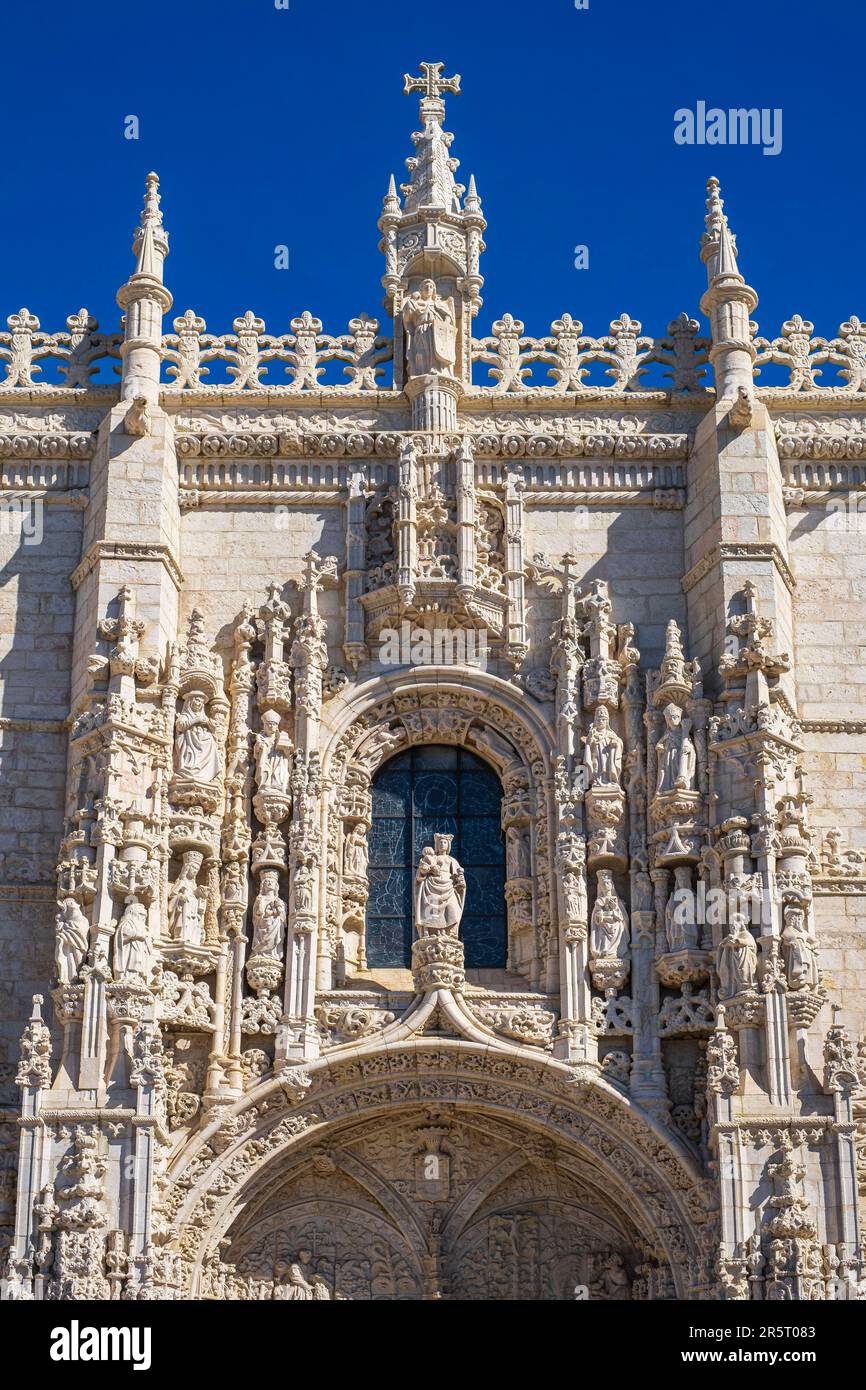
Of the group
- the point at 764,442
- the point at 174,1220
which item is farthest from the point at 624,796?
the point at 174,1220

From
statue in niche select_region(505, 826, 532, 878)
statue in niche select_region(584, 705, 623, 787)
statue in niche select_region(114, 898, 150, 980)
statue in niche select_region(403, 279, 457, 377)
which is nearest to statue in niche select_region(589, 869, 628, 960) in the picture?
statue in niche select_region(505, 826, 532, 878)

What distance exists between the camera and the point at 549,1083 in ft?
68.7

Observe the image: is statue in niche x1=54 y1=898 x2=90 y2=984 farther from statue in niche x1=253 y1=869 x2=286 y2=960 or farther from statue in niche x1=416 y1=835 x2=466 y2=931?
statue in niche x1=416 y1=835 x2=466 y2=931

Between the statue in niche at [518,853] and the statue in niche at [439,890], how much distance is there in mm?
560

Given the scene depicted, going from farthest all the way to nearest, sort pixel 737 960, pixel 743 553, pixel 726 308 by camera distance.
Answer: pixel 726 308 < pixel 743 553 < pixel 737 960

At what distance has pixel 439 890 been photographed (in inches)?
839

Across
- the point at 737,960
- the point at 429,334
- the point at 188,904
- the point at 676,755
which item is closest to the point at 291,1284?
the point at 188,904

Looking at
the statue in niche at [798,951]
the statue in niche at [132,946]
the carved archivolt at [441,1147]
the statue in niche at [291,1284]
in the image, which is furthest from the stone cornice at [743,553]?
the statue in niche at [291,1284]

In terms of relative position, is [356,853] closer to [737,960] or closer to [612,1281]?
[737,960]

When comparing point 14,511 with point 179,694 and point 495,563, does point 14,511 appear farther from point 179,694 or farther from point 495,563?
point 495,563

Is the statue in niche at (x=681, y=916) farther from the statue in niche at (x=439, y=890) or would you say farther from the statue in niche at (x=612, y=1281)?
the statue in niche at (x=612, y=1281)

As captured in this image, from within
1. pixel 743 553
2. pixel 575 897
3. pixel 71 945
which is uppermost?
pixel 743 553

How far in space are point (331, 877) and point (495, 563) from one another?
3226 millimetres

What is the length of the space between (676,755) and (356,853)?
285 centimetres
